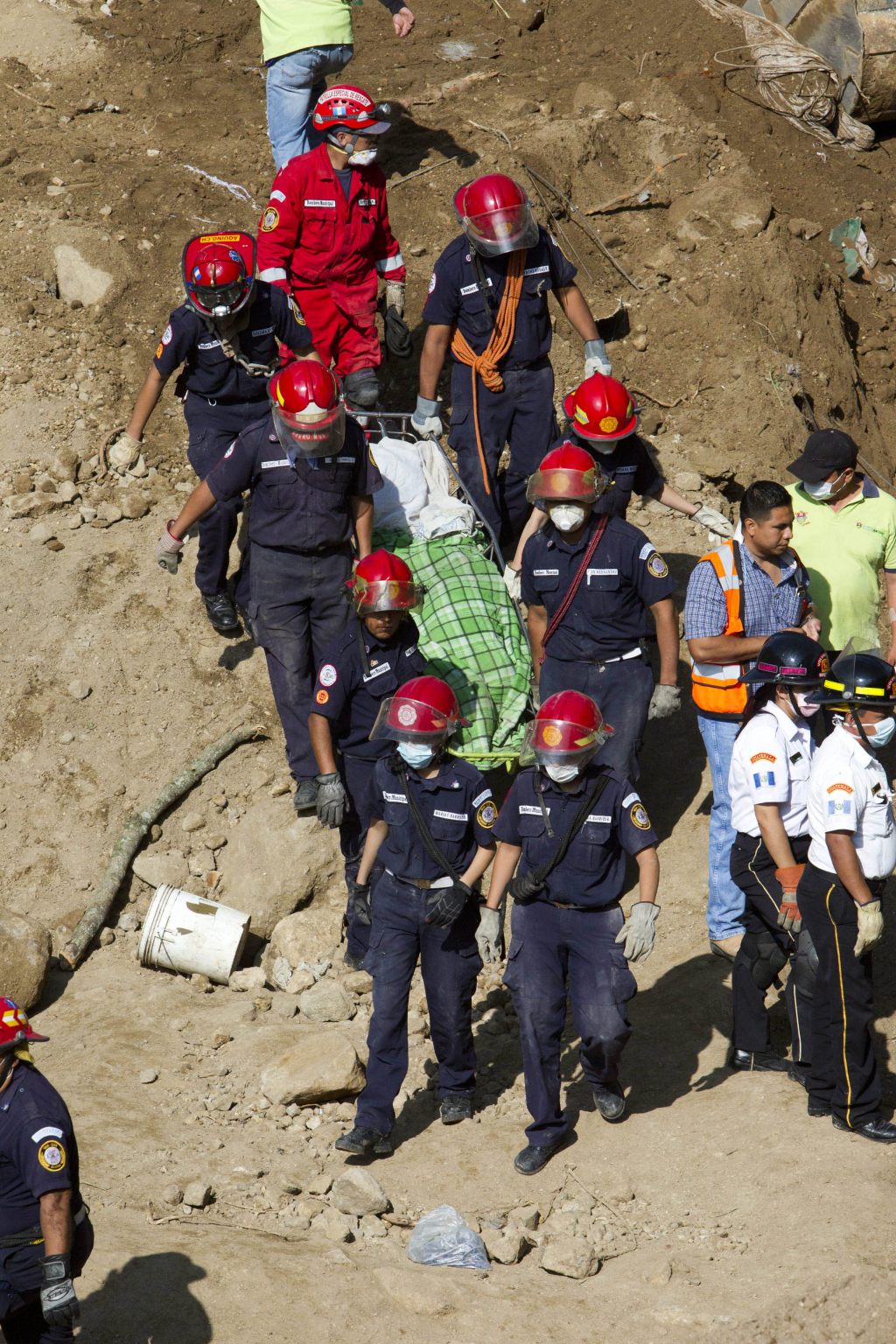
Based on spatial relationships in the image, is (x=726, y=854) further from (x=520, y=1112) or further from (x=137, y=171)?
(x=137, y=171)

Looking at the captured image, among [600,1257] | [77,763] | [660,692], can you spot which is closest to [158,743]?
[77,763]

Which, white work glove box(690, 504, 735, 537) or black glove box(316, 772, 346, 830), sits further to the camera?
white work glove box(690, 504, 735, 537)

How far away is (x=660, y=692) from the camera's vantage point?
696 cm

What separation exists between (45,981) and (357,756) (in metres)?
2.14

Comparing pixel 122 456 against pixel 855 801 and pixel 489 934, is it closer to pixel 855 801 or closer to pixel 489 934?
pixel 489 934

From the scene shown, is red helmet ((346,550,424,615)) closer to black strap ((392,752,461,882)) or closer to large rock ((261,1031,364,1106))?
black strap ((392,752,461,882))

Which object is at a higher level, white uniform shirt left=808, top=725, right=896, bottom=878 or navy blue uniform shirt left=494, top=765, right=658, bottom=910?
white uniform shirt left=808, top=725, right=896, bottom=878

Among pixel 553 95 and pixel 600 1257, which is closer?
pixel 600 1257

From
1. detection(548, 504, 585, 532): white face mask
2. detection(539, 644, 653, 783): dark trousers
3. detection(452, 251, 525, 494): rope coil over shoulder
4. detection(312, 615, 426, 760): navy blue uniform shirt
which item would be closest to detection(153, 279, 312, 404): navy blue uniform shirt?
detection(452, 251, 525, 494): rope coil over shoulder

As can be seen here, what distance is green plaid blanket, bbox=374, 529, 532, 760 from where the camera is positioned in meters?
7.41

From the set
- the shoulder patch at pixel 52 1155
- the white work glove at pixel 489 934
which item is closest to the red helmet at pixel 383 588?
the white work glove at pixel 489 934

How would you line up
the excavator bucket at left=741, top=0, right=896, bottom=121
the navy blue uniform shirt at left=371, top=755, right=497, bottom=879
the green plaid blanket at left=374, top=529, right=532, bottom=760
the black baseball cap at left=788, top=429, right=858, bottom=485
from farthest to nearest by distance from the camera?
the excavator bucket at left=741, top=0, right=896, bottom=121 < the green plaid blanket at left=374, top=529, right=532, bottom=760 < the black baseball cap at left=788, top=429, right=858, bottom=485 < the navy blue uniform shirt at left=371, top=755, right=497, bottom=879

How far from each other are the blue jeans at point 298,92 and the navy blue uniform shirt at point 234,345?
1.87 m

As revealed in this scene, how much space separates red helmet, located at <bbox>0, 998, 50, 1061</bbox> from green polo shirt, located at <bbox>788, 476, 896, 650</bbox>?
4122 mm
